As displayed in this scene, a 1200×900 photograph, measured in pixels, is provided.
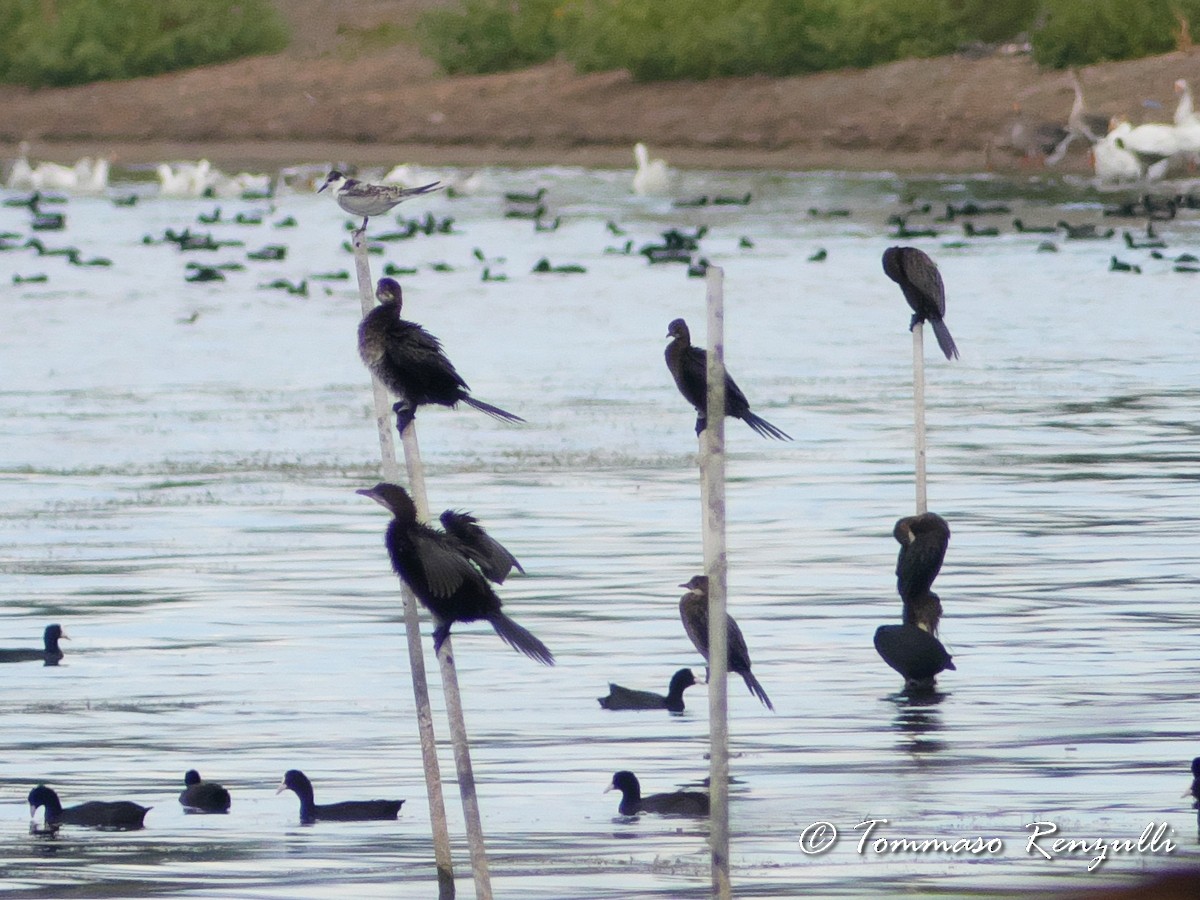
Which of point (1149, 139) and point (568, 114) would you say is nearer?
point (1149, 139)

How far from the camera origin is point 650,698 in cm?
1140

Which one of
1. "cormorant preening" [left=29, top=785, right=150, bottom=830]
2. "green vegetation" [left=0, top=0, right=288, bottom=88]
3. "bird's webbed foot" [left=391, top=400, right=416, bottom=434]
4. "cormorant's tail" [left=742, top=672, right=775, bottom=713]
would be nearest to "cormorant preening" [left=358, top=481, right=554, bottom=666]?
"bird's webbed foot" [left=391, top=400, right=416, bottom=434]

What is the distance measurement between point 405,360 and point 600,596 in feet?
20.1

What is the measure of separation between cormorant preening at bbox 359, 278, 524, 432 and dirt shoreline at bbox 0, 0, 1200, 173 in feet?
170

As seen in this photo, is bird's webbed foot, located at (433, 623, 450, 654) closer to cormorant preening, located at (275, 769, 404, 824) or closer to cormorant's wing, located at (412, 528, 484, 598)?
cormorant's wing, located at (412, 528, 484, 598)

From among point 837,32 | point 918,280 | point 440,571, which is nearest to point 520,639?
point 440,571

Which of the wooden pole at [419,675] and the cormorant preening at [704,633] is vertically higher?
the wooden pole at [419,675]

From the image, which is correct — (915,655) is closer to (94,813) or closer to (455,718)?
(94,813)

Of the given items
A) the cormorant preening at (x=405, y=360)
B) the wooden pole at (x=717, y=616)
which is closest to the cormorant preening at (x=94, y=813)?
the cormorant preening at (x=405, y=360)

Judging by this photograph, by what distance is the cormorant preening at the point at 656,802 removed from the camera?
952 centimetres

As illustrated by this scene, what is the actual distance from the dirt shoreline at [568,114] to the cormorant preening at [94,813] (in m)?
50.9

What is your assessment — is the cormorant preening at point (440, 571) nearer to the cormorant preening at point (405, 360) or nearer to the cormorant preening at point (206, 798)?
the cormorant preening at point (405, 360)

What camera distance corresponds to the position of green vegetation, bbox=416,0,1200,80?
68.0 meters

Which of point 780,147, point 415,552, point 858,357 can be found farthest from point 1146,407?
point 780,147
